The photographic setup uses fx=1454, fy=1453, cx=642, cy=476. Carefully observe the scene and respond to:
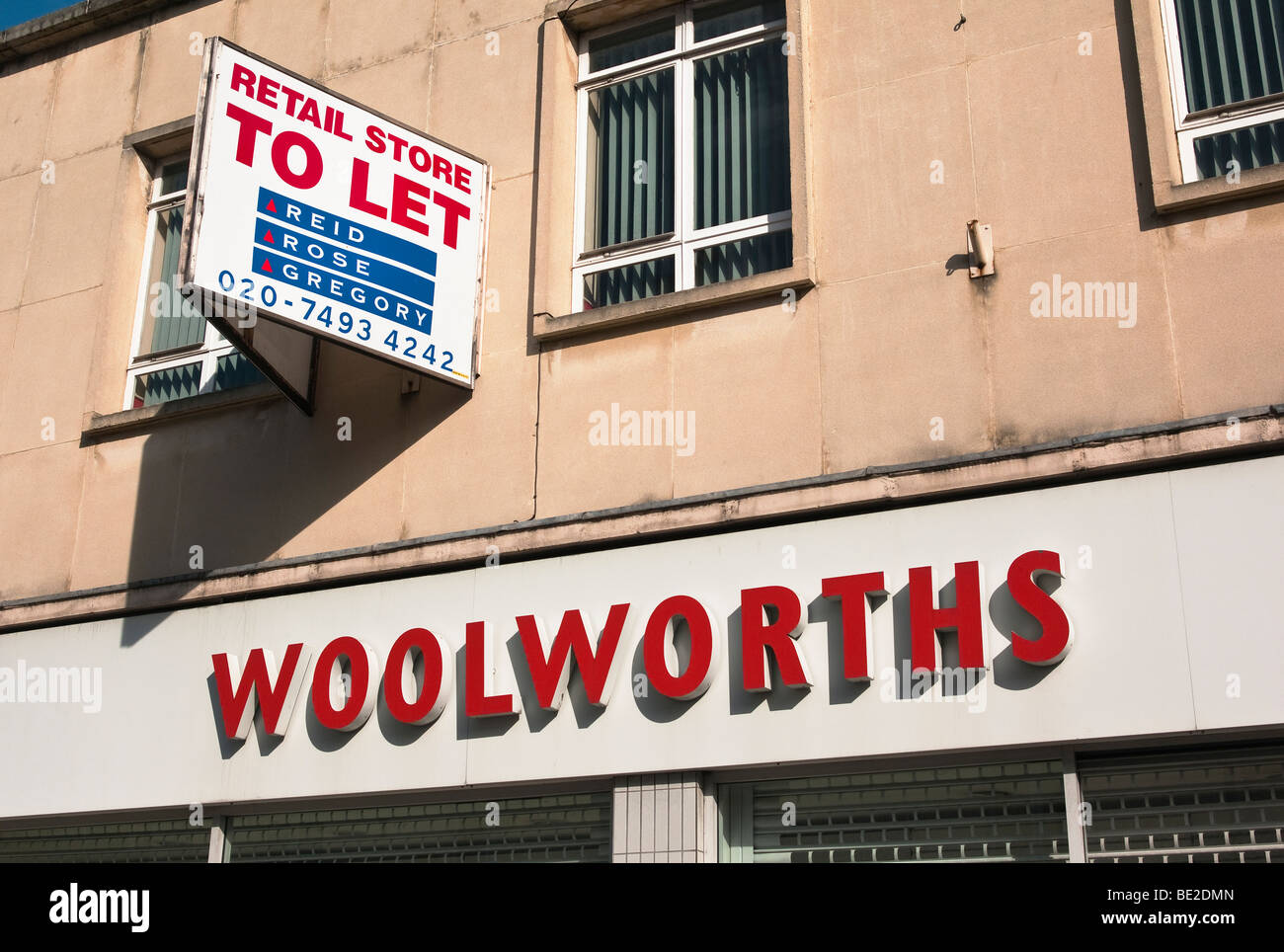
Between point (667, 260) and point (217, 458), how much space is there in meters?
3.63

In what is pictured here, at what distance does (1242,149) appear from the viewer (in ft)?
27.4

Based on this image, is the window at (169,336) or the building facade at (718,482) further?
the window at (169,336)

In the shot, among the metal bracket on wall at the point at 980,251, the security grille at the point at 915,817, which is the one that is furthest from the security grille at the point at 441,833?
the metal bracket on wall at the point at 980,251

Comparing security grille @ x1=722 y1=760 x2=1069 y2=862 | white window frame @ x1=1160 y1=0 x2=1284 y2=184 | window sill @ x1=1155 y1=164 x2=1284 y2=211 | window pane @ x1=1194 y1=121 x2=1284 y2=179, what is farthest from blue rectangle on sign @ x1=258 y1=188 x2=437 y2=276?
window pane @ x1=1194 y1=121 x2=1284 y2=179

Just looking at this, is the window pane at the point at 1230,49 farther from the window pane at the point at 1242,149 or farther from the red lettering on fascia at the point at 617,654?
the red lettering on fascia at the point at 617,654

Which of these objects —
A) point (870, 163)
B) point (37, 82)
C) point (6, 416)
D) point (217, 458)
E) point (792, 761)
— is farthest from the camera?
point (37, 82)

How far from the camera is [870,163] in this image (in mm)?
9070

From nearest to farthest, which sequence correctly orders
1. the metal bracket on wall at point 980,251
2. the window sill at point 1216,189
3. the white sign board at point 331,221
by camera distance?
the window sill at point 1216,189 → the metal bracket on wall at point 980,251 → the white sign board at point 331,221

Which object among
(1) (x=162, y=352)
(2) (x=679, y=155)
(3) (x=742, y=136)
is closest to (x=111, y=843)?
(1) (x=162, y=352)

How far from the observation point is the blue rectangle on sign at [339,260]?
9.00 meters

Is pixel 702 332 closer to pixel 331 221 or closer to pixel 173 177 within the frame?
pixel 331 221

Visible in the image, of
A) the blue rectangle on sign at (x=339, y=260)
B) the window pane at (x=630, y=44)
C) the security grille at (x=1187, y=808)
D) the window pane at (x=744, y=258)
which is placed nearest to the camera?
the security grille at (x=1187, y=808)
